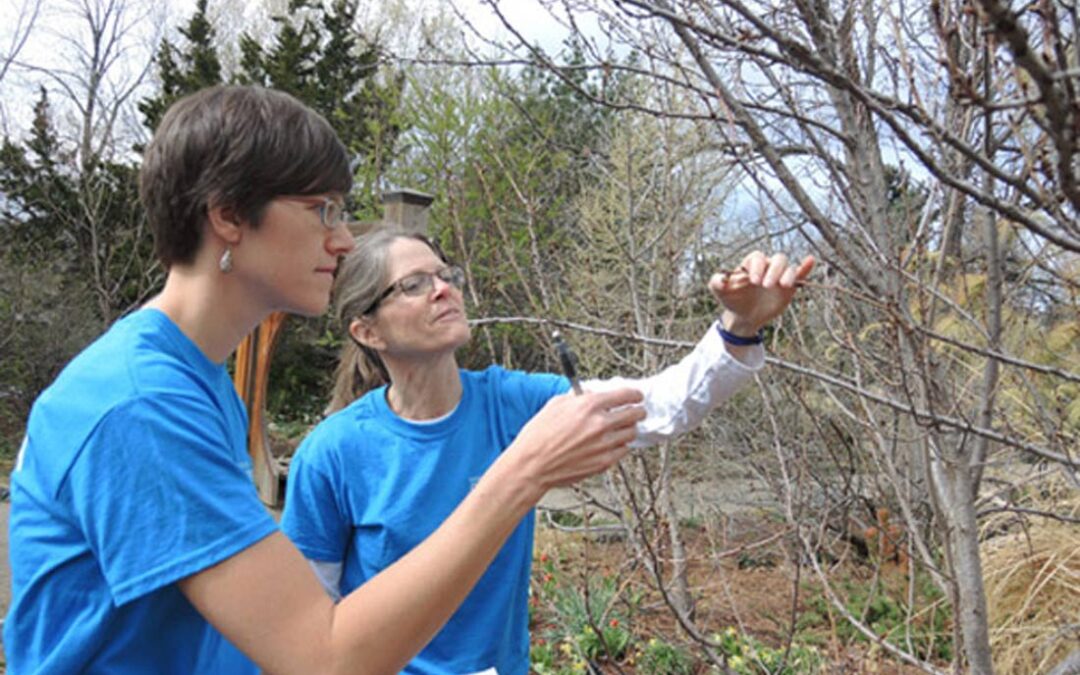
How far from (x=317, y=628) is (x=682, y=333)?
17.5 feet

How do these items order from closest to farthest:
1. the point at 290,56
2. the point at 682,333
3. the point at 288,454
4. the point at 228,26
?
the point at 682,333
the point at 288,454
the point at 290,56
the point at 228,26

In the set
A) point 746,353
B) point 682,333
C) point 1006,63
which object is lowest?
point 682,333

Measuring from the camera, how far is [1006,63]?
58.1 inches

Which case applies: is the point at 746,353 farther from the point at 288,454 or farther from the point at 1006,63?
the point at 288,454

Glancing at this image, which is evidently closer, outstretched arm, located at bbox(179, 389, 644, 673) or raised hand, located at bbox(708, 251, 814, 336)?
outstretched arm, located at bbox(179, 389, 644, 673)

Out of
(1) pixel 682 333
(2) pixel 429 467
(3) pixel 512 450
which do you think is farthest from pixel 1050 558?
(3) pixel 512 450

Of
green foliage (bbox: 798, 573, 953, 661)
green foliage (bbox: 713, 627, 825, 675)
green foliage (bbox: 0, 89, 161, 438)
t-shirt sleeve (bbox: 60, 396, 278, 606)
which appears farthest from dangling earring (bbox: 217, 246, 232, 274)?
green foliage (bbox: 0, 89, 161, 438)

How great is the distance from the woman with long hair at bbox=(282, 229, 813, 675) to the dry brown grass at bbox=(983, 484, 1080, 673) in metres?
2.85

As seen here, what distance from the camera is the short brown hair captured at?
1.23 metres

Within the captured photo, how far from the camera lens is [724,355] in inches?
70.4

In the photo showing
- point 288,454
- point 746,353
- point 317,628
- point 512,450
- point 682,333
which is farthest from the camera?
point 288,454

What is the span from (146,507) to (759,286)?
1.06 metres

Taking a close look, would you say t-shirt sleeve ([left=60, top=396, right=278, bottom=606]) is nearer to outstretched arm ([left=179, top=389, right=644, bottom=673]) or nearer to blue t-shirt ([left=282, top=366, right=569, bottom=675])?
outstretched arm ([left=179, top=389, right=644, bottom=673])

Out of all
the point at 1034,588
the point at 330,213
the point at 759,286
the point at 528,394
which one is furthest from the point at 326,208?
the point at 1034,588
